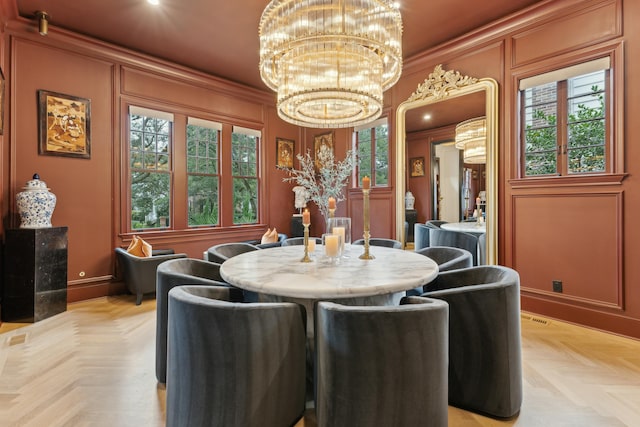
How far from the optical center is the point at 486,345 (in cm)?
165

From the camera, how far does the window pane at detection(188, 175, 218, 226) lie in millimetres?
4949

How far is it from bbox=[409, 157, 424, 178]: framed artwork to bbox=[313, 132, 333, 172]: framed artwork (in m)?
1.71

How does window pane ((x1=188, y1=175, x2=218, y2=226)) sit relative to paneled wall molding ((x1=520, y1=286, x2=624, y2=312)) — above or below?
above

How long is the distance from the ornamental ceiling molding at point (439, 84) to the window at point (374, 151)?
2.14ft

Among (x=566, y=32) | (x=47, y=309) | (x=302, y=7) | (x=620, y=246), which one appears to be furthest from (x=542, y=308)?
(x=47, y=309)

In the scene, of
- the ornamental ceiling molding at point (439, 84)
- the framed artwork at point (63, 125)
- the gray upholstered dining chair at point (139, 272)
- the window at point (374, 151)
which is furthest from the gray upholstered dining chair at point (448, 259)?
the framed artwork at point (63, 125)

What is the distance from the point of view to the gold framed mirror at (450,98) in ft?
11.7

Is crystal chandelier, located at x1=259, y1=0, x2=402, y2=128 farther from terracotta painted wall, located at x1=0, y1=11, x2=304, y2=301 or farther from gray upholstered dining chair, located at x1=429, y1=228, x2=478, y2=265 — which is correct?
terracotta painted wall, located at x1=0, y1=11, x2=304, y2=301

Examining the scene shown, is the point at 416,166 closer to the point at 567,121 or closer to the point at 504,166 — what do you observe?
the point at 504,166

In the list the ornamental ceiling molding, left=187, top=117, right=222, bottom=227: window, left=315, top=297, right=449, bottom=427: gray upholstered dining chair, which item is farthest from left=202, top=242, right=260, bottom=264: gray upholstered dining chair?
the ornamental ceiling molding

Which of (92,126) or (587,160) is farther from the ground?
(92,126)

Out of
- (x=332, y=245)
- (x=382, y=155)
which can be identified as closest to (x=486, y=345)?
(x=332, y=245)

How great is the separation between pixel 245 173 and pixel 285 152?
897 mm

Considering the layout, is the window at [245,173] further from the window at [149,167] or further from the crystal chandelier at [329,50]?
the crystal chandelier at [329,50]
